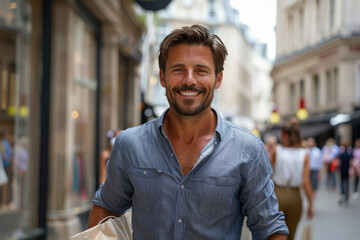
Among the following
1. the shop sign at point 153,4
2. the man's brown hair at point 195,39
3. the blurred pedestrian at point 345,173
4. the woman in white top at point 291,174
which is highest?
the shop sign at point 153,4

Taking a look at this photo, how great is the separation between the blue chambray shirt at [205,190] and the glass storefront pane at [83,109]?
25.9 feet

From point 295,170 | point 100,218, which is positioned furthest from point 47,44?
point 100,218

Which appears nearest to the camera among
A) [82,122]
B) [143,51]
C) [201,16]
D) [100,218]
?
[100,218]

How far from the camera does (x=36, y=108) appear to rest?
26.2ft

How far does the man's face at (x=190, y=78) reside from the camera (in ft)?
6.66

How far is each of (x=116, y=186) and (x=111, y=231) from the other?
0.57 ft

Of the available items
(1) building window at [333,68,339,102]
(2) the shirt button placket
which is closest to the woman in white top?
(2) the shirt button placket

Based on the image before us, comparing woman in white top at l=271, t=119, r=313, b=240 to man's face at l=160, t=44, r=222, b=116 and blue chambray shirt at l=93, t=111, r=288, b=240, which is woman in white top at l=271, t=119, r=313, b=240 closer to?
blue chambray shirt at l=93, t=111, r=288, b=240

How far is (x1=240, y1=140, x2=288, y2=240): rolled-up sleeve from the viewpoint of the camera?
6.52 feet

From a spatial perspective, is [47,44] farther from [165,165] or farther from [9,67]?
[165,165]

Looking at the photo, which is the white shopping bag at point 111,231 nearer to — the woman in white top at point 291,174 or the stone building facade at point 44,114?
the woman in white top at point 291,174

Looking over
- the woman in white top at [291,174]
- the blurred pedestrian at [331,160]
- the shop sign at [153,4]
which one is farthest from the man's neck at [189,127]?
the blurred pedestrian at [331,160]

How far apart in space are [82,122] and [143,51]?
777cm

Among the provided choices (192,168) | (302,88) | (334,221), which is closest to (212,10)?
(302,88)
